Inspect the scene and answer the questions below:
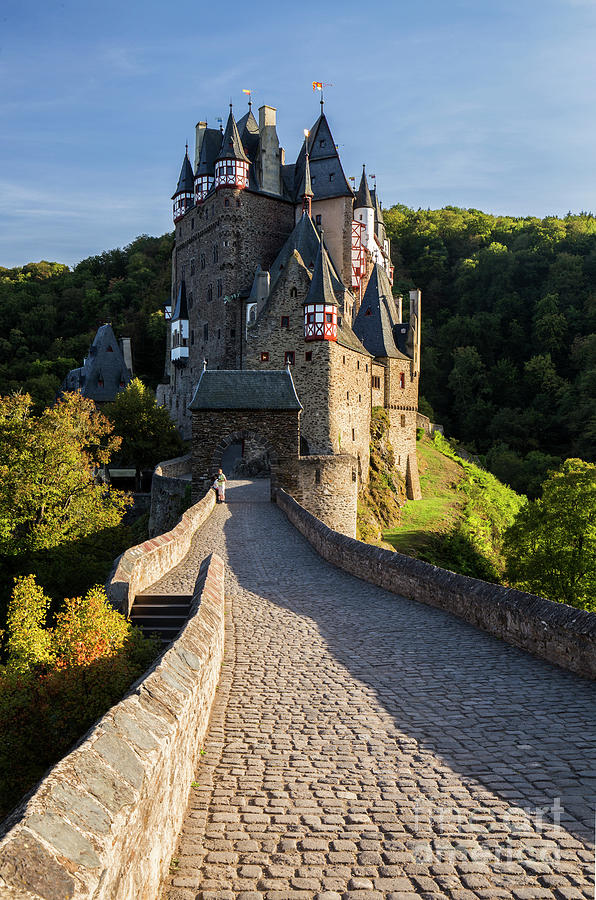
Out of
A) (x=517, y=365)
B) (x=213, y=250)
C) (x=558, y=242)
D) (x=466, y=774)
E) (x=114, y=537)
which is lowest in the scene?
(x=114, y=537)

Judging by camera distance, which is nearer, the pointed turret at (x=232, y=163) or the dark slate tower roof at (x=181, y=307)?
the pointed turret at (x=232, y=163)

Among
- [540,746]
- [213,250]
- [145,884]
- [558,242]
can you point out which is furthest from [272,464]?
[558,242]

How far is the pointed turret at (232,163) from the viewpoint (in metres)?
47.9

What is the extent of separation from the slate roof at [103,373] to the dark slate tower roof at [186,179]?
45.7 ft

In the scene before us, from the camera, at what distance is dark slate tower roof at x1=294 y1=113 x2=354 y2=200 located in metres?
47.3

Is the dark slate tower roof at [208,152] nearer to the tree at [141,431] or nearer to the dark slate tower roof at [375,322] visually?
the dark slate tower roof at [375,322]

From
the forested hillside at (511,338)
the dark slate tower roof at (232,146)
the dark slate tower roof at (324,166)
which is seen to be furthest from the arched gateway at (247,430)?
the forested hillside at (511,338)

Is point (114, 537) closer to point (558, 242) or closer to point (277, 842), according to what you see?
point (277, 842)

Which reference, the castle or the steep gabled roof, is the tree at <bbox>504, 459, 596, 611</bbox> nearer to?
the castle

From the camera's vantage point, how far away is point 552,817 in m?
4.29

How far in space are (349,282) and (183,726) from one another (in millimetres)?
43722

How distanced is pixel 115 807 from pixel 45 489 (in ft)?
82.2

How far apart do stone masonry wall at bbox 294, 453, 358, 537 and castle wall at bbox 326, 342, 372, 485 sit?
21.3ft

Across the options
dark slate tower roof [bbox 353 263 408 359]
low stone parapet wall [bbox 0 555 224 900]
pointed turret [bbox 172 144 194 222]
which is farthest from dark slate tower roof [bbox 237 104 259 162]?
low stone parapet wall [bbox 0 555 224 900]
